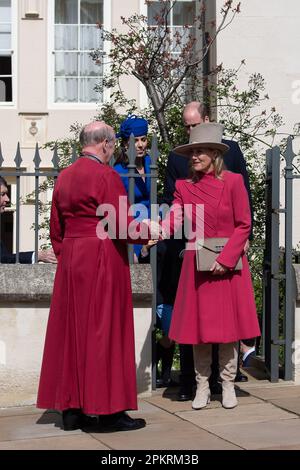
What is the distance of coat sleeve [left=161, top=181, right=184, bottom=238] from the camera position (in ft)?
22.7

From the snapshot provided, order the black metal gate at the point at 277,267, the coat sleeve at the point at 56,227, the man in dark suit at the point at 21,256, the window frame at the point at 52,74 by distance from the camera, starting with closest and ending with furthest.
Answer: the coat sleeve at the point at 56,227 → the man in dark suit at the point at 21,256 → the black metal gate at the point at 277,267 → the window frame at the point at 52,74

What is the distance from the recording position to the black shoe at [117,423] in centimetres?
630

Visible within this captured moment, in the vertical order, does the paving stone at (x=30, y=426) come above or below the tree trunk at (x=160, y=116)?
below

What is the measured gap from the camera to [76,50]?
17031mm

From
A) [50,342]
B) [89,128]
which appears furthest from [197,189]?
[50,342]

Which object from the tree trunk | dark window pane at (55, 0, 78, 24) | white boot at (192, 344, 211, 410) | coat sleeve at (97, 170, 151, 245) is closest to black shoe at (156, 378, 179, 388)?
white boot at (192, 344, 211, 410)

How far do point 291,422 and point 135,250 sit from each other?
76.9 inches

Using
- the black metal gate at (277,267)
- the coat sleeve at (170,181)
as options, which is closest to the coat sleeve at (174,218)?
the coat sleeve at (170,181)

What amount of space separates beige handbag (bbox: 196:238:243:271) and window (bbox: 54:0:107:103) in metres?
10.5

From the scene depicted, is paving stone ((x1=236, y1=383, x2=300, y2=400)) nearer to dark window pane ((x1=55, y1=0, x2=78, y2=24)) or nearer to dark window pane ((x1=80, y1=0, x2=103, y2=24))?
dark window pane ((x1=80, y1=0, x2=103, y2=24))

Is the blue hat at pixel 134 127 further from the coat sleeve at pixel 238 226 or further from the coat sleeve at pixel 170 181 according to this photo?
the coat sleeve at pixel 238 226

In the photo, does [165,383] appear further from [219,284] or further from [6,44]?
[6,44]

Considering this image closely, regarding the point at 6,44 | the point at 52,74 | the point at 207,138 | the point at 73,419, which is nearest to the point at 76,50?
the point at 52,74

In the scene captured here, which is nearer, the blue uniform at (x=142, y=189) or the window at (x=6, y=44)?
the blue uniform at (x=142, y=189)
